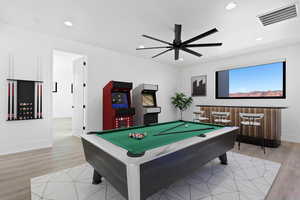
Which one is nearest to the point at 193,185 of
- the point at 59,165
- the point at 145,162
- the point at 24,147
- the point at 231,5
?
the point at 145,162

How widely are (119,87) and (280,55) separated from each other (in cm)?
482

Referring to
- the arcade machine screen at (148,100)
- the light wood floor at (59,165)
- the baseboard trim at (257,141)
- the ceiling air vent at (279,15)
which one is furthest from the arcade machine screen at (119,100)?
the ceiling air vent at (279,15)

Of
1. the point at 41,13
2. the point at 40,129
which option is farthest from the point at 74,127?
the point at 41,13

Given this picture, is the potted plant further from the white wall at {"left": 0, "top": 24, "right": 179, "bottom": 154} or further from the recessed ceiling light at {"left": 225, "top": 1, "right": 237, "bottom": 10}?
the recessed ceiling light at {"left": 225, "top": 1, "right": 237, "bottom": 10}

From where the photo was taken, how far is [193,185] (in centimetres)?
196

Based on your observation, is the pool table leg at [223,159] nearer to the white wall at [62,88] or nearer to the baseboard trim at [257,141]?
the baseboard trim at [257,141]

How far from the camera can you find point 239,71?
16.4 ft

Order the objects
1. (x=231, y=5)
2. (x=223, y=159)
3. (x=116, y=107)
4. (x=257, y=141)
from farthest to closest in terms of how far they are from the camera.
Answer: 1. (x=116, y=107)
2. (x=257, y=141)
3. (x=223, y=159)
4. (x=231, y=5)

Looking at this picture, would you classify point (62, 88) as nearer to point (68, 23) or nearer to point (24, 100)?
point (24, 100)

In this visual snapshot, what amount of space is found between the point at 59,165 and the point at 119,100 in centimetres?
211

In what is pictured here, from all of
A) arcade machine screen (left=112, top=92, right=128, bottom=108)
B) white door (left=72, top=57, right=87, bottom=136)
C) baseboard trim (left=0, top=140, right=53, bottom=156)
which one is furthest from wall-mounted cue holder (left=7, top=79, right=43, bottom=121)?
arcade machine screen (left=112, top=92, right=128, bottom=108)

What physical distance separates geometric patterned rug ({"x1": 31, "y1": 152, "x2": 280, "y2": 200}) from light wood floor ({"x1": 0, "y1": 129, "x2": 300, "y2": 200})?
0.11m

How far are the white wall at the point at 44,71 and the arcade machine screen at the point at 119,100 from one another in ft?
2.10

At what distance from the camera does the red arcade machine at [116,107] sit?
3770 millimetres
